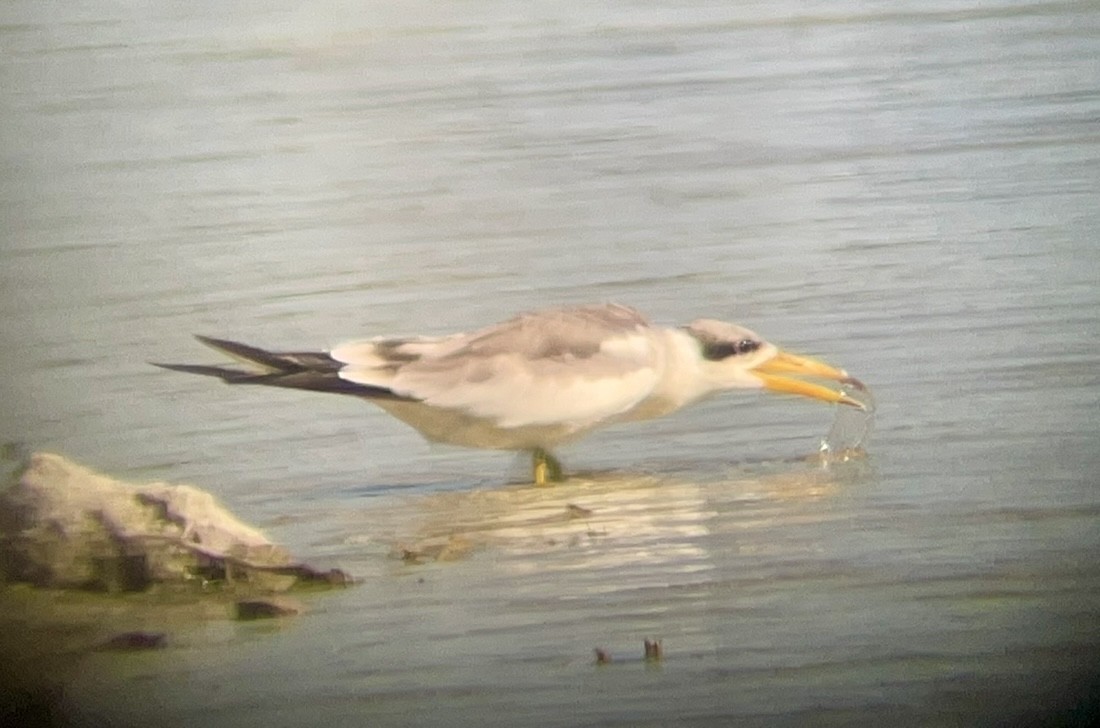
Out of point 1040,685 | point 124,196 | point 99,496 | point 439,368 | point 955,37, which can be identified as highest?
point 955,37

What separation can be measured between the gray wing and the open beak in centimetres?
12

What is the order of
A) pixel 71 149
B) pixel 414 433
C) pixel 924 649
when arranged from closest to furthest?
pixel 71 149 < pixel 414 433 < pixel 924 649

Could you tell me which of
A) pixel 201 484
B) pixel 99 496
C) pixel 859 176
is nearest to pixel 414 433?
pixel 201 484

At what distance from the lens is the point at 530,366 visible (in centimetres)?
121

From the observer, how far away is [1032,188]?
1169 mm

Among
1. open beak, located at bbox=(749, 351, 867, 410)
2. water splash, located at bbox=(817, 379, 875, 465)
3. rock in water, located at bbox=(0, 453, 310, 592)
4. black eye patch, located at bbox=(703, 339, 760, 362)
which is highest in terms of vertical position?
black eye patch, located at bbox=(703, 339, 760, 362)

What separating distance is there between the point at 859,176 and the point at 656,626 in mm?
567

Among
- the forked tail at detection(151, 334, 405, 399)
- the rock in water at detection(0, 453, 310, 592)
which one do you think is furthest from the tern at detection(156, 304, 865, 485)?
the rock in water at detection(0, 453, 310, 592)

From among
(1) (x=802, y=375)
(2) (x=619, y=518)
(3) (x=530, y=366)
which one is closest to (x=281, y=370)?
(3) (x=530, y=366)

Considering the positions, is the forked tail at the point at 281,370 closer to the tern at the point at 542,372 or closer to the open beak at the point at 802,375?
the tern at the point at 542,372

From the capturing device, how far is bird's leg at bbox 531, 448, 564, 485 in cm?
124

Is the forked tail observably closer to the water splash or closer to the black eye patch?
the black eye patch

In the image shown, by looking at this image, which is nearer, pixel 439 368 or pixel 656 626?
pixel 439 368

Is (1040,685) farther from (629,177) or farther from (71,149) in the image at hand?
(71,149)
